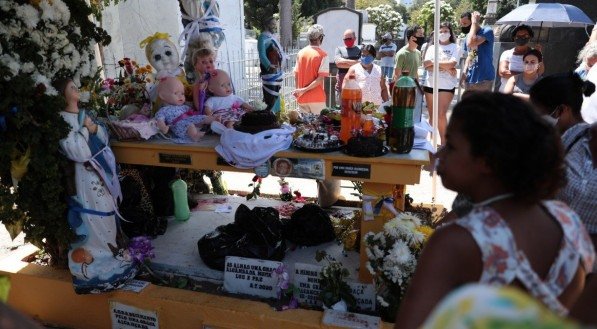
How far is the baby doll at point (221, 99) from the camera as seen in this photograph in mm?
3605

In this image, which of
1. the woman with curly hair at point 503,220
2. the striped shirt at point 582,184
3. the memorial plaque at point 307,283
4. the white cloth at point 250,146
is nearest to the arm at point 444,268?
the woman with curly hair at point 503,220

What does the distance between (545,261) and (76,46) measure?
10.6ft

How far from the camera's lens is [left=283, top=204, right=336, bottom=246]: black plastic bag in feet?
11.9

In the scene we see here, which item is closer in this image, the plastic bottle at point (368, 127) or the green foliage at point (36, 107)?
the green foliage at point (36, 107)

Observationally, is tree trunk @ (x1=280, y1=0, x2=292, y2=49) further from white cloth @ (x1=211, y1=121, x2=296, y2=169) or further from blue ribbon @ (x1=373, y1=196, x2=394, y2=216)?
blue ribbon @ (x1=373, y1=196, x2=394, y2=216)

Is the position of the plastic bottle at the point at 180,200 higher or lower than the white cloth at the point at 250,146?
lower

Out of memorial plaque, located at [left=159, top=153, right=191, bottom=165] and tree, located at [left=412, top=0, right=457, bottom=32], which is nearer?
memorial plaque, located at [left=159, top=153, right=191, bottom=165]

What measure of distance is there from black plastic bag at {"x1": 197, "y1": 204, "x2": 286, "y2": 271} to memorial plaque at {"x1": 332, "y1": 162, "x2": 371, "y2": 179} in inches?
35.6

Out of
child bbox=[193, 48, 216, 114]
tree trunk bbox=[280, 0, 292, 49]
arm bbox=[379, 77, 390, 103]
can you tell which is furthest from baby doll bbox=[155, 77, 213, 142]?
tree trunk bbox=[280, 0, 292, 49]

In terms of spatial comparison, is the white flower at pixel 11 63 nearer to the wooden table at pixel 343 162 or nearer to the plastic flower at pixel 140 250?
the wooden table at pixel 343 162

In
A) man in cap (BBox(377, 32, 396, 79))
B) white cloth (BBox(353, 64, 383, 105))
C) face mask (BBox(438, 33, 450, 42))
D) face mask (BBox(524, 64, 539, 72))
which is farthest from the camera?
man in cap (BBox(377, 32, 396, 79))

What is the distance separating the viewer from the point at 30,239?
305 centimetres

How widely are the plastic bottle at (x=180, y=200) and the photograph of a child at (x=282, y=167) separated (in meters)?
1.56

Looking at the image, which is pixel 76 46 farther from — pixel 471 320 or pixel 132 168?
pixel 471 320
